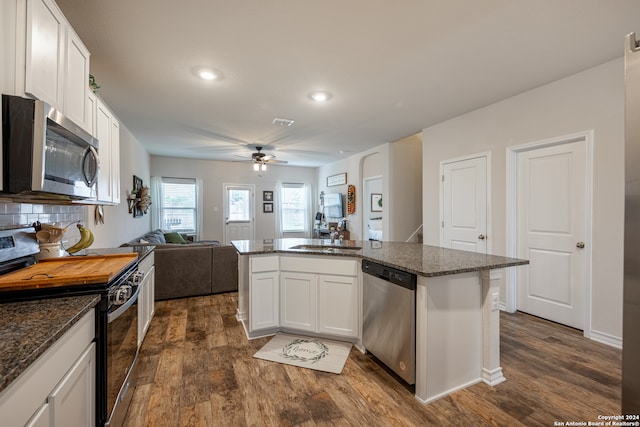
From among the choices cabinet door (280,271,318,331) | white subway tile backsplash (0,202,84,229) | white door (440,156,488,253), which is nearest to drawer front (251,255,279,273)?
cabinet door (280,271,318,331)

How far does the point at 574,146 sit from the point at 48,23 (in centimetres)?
426

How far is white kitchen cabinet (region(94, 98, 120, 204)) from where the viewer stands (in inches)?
91.5

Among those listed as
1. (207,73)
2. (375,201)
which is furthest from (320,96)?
(375,201)

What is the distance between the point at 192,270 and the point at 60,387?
3.27 meters

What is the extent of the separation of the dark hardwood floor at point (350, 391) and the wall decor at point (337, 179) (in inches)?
199

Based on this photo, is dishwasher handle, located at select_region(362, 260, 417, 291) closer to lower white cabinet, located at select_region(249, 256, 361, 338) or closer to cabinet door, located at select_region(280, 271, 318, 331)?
lower white cabinet, located at select_region(249, 256, 361, 338)

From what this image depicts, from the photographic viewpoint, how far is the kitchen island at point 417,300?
6.17 feet

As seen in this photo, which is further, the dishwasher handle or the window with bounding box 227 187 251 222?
the window with bounding box 227 187 251 222

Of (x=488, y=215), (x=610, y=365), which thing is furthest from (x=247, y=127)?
(x=610, y=365)

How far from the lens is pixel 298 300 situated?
109 inches

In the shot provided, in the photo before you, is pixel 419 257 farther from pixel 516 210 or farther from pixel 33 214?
pixel 33 214

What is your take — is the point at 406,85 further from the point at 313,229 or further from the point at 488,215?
the point at 313,229

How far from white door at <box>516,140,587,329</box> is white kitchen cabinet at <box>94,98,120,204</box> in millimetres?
4325

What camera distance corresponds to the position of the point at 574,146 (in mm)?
2914
